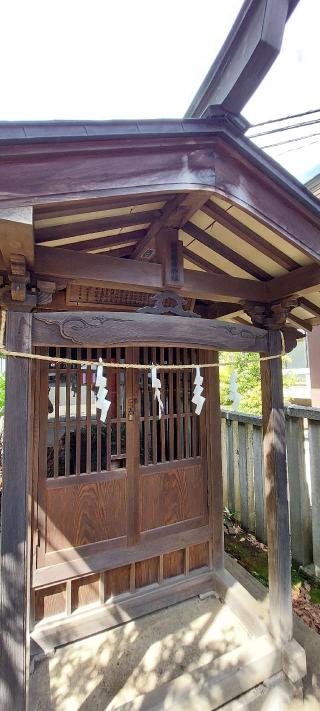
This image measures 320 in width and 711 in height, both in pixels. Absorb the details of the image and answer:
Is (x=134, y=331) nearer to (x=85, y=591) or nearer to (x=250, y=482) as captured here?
(x=85, y=591)

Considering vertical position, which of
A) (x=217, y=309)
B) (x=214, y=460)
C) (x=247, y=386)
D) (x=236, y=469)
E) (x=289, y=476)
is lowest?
(x=236, y=469)

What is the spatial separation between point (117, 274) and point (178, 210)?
0.60 m

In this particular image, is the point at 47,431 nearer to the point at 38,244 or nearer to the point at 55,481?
the point at 55,481

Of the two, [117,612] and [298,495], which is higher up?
[298,495]

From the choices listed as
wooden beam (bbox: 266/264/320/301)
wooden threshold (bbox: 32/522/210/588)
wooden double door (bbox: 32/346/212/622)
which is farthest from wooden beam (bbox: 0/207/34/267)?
wooden threshold (bbox: 32/522/210/588)

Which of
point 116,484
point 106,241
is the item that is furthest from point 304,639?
point 106,241

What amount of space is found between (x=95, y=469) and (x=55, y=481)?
1.34 feet

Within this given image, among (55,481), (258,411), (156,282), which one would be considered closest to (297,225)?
(156,282)

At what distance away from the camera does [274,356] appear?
2826 millimetres

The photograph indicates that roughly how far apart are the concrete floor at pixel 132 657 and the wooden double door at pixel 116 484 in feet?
1.04

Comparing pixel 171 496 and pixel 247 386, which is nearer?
pixel 171 496

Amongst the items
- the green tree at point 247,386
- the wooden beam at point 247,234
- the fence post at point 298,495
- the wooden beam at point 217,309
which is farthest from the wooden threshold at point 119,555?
the green tree at point 247,386

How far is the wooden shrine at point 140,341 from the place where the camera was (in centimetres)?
179

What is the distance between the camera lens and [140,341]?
2211 mm
